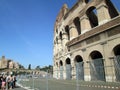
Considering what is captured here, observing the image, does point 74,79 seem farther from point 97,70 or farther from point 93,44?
point 93,44

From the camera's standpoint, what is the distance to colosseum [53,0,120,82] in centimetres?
1709

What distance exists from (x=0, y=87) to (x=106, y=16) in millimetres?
15001

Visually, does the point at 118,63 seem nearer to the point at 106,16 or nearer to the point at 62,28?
the point at 106,16

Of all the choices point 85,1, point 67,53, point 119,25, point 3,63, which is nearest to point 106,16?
point 119,25

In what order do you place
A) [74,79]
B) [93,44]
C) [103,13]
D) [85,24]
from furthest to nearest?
[85,24] → [93,44] → [103,13] → [74,79]

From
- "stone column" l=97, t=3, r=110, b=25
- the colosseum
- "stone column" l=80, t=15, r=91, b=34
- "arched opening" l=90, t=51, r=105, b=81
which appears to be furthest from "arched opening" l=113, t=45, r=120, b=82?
"stone column" l=80, t=15, r=91, b=34

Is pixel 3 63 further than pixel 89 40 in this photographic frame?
Yes

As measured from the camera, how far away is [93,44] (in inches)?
808

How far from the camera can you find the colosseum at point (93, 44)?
56.1 feet

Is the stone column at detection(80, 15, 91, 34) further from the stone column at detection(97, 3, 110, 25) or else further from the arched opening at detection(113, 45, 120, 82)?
the arched opening at detection(113, 45, 120, 82)

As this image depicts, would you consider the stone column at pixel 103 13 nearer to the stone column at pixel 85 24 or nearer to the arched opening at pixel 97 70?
the stone column at pixel 85 24

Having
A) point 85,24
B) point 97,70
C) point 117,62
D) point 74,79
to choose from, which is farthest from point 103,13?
point 74,79

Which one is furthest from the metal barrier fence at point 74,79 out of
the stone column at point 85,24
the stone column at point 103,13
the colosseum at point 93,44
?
the stone column at point 85,24

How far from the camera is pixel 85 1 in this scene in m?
24.5
